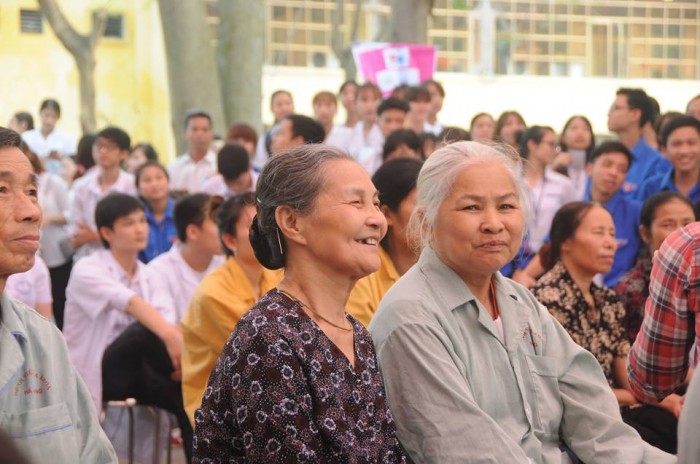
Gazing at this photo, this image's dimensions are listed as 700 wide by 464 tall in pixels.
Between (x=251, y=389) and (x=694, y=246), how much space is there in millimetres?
1579

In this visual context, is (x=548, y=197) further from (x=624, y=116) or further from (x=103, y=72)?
(x=103, y=72)

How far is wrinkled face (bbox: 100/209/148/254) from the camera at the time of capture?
6289mm

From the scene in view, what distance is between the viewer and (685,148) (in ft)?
23.5

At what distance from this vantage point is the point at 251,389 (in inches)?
118

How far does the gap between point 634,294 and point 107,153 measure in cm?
449

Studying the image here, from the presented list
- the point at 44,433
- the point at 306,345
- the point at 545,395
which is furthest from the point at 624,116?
the point at 44,433

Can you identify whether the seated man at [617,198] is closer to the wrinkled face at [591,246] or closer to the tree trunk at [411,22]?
the wrinkled face at [591,246]

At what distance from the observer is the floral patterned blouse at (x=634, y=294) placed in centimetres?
573

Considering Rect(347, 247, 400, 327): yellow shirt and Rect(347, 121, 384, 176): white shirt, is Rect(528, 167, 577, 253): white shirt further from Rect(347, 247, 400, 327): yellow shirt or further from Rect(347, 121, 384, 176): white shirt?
Rect(347, 247, 400, 327): yellow shirt

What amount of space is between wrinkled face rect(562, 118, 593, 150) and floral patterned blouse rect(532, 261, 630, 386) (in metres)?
4.28

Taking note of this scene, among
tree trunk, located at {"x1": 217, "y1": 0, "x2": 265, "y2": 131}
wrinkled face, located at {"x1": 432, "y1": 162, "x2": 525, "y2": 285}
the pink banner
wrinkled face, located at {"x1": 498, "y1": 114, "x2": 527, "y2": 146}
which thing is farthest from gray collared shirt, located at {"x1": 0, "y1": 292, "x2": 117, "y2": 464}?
tree trunk, located at {"x1": 217, "y1": 0, "x2": 265, "y2": 131}

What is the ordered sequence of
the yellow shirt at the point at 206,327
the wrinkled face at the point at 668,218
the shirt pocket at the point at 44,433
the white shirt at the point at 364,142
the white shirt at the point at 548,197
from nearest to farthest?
the shirt pocket at the point at 44,433 → the yellow shirt at the point at 206,327 → the wrinkled face at the point at 668,218 → the white shirt at the point at 548,197 → the white shirt at the point at 364,142

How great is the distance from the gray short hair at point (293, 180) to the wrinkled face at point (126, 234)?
3051 mm

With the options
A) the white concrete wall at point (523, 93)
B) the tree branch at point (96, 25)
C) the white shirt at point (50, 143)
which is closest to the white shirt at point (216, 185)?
the white shirt at point (50, 143)
